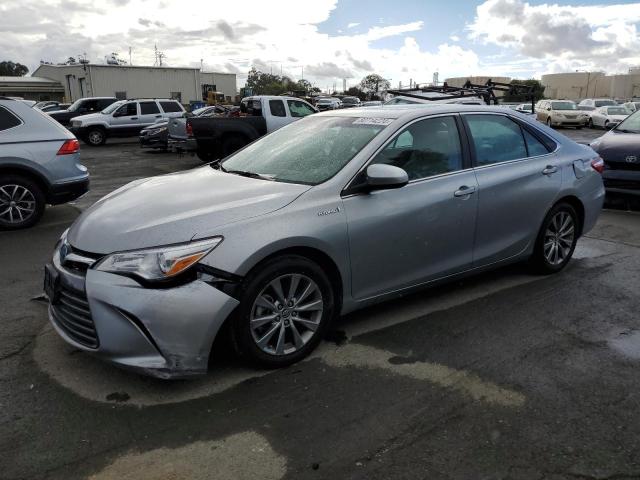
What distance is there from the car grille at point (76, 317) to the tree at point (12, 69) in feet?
369

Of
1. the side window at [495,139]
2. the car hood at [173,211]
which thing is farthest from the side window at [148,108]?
the side window at [495,139]

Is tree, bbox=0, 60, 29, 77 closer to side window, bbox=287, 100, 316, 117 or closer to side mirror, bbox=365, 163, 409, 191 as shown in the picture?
side window, bbox=287, 100, 316, 117

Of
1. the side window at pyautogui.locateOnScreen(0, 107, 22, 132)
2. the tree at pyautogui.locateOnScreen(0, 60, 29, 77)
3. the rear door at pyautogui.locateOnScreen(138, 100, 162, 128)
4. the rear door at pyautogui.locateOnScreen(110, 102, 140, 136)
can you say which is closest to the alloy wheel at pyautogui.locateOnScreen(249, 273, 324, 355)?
the side window at pyautogui.locateOnScreen(0, 107, 22, 132)

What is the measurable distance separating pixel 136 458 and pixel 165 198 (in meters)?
1.62

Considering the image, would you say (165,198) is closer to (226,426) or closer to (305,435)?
(226,426)

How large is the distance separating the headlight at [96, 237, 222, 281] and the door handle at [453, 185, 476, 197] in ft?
6.63

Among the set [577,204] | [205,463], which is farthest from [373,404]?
[577,204]

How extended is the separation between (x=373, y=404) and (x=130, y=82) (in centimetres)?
5369

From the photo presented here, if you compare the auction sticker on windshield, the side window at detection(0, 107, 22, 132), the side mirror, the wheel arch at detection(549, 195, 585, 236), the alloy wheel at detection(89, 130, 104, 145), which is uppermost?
the auction sticker on windshield

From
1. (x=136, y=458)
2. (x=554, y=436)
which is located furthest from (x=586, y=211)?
(x=136, y=458)

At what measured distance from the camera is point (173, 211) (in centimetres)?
336

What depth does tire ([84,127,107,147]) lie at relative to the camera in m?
22.2

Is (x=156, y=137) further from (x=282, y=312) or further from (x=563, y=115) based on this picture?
(x=563, y=115)

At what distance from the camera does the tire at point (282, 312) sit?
3.25m
